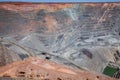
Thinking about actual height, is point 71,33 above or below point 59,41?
above

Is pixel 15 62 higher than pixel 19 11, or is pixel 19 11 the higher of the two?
pixel 19 11

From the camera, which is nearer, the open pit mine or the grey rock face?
the open pit mine

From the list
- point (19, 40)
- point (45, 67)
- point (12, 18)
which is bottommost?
point (45, 67)

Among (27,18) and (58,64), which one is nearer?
(58,64)

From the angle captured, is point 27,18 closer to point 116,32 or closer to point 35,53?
point 35,53

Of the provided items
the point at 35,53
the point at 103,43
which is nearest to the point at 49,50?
the point at 35,53

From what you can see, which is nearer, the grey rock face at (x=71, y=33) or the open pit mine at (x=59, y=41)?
the open pit mine at (x=59, y=41)
